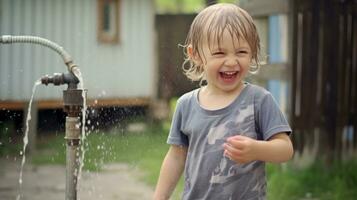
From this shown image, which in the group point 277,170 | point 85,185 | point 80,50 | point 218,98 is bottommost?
point 85,185

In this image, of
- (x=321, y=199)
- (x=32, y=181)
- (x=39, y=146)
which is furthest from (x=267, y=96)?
(x=39, y=146)

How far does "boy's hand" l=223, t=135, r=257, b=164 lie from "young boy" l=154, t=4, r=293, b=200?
0.16 feet

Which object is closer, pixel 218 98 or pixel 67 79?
pixel 218 98

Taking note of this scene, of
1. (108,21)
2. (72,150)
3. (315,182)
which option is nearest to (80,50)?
(108,21)

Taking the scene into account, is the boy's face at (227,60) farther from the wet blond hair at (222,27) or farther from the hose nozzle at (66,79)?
the hose nozzle at (66,79)

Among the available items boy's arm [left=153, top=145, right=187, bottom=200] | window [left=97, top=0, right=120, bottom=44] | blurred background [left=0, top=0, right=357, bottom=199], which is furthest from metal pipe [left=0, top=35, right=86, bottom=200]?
window [left=97, top=0, right=120, bottom=44]

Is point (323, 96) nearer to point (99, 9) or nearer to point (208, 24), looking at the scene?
point (208, 24)

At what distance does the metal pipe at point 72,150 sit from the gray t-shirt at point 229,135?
56 cm

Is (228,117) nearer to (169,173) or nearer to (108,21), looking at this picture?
(169,173)

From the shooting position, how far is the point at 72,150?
219 cm

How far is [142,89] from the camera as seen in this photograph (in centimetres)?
859

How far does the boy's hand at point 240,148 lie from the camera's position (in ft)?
5.17

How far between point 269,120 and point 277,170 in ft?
10.6

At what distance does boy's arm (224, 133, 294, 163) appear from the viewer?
1.58 metres
